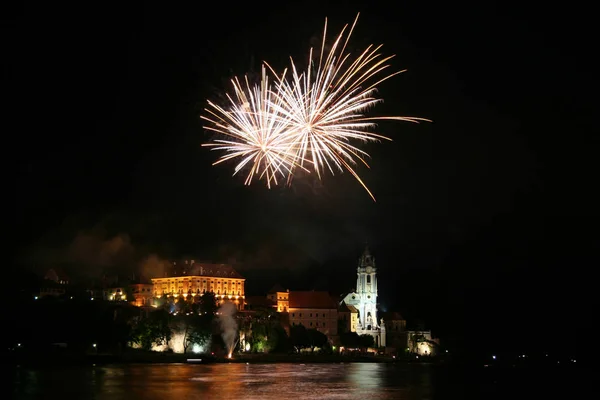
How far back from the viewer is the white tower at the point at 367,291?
3871 inches

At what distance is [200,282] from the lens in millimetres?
90438

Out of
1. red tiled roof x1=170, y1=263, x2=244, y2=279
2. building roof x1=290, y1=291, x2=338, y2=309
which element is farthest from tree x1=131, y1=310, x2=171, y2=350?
building roof x1=290, y1=291, x2=338, y2=309

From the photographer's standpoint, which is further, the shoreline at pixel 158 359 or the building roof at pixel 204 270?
the building roof at pixel 204 270

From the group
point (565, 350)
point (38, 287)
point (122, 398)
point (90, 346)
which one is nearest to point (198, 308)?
point (90, 346)

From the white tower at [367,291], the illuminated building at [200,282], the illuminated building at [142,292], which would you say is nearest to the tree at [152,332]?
the illuminated building at [200,282]

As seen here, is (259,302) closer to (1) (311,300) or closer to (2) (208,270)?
(1) (311,300)

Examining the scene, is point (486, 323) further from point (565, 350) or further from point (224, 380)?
point (224, 380)

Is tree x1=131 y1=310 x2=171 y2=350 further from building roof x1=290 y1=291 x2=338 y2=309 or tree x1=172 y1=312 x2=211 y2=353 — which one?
building roof x1=290 y1=291 x2=338 y2=309

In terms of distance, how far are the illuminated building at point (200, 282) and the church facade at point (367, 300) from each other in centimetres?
1701

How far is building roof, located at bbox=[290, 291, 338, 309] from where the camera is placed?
91.4 m

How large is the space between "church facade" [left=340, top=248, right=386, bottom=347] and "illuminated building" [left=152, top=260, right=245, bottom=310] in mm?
17015

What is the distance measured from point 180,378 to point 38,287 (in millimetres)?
48084

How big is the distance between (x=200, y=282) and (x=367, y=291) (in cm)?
2423

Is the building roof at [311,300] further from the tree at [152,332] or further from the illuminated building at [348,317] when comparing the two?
the tree at [152,332]
